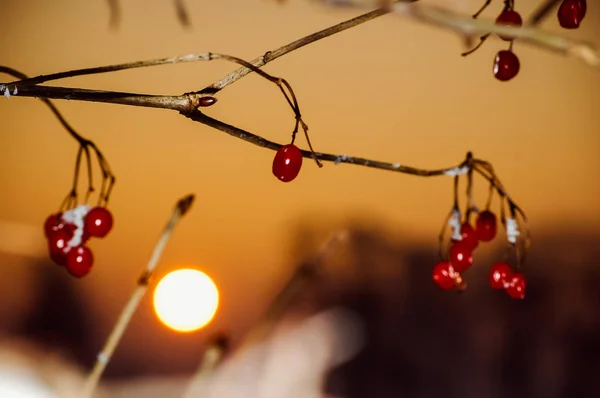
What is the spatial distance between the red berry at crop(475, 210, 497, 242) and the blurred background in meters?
0.64

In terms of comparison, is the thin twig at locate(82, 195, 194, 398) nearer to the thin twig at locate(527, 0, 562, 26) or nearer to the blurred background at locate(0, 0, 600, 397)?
the thin twig at locate(527, 0, 562, 26)

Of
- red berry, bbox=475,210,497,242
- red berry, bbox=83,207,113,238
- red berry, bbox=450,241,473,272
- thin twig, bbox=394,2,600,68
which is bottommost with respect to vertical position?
red berry, bbox=83,207,113,238

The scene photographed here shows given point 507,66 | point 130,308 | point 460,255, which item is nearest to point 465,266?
point 460,255

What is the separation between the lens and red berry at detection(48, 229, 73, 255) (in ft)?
1.91

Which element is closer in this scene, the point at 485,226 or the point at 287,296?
the point at 485,226

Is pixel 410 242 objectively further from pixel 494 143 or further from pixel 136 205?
pixel 136 205

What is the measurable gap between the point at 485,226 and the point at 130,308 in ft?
1.26

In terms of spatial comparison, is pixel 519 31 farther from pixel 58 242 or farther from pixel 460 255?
pixel 58 242

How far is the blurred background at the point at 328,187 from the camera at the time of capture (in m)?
1.22

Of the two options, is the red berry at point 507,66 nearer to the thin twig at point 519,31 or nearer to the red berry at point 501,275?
the red berry at point 501,275

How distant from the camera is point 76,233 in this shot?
0.59 meters

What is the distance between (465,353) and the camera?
1365 millimetres

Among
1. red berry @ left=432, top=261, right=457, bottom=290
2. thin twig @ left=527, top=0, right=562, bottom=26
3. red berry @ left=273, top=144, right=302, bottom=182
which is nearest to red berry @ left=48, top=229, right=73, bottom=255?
red berry @ left=273, top=144, right=302, bottom=182

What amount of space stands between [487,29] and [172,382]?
4.02 ft
